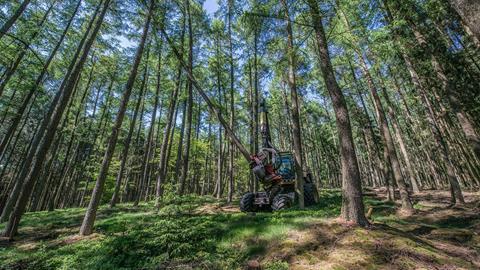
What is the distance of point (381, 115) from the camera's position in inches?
452

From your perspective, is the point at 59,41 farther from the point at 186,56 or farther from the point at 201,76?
the point at 201,76

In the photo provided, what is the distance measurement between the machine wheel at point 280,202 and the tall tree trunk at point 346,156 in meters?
4.20

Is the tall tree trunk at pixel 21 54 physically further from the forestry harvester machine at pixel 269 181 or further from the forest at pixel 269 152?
the forestry harvester machine at pixel 269 181

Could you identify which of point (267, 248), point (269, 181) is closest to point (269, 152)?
point (269, 181)

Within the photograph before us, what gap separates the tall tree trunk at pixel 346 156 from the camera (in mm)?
5156

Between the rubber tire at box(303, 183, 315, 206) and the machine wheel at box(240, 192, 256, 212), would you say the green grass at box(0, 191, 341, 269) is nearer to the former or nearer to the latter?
the machine wheel at box(240, 192, 256, 212)

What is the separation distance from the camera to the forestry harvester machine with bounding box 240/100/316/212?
28.6 ft

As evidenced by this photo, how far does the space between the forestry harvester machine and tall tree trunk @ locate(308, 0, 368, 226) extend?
3.17m

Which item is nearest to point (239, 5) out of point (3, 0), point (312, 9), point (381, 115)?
point (312, 9)

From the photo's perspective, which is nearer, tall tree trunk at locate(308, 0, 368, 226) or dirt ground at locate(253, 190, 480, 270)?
dirt ground at locate(253, 190, 480, 270)

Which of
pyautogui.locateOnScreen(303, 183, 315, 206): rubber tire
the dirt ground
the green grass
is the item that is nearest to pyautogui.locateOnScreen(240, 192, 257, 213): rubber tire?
pyautogui.locateOnScreen(303, 183, 315, 206): rubber tire

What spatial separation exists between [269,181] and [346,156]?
Answer: 13.3 feet

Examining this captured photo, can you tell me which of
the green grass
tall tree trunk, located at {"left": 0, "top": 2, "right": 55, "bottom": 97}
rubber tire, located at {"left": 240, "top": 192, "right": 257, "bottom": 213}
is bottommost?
the green grass

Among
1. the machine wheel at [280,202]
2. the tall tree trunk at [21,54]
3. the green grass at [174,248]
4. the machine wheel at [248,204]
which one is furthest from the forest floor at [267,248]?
the tall tree trunk at [21,54]
